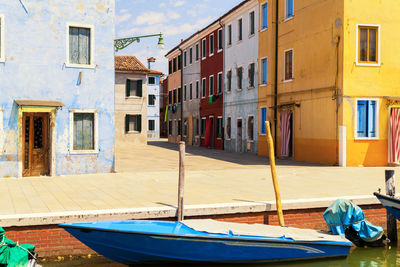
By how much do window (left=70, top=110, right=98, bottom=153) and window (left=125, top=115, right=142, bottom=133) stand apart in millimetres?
19612

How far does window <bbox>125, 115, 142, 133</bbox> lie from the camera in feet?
116

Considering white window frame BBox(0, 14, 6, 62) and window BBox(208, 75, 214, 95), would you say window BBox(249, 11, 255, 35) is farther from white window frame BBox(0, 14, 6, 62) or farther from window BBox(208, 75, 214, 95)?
white window frame BBox(0, 14, 6, 62)

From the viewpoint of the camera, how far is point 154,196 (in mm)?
10273

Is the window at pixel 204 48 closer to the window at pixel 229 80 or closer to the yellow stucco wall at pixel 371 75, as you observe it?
the window at pixel 229 80

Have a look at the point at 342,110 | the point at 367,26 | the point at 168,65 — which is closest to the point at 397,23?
the point at 367,26

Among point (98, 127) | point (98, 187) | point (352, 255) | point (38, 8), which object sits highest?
point (38, 8)

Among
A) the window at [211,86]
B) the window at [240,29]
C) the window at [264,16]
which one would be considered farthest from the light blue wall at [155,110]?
the window at [264,16]

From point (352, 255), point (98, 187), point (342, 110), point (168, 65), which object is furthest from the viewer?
point (168, 65)

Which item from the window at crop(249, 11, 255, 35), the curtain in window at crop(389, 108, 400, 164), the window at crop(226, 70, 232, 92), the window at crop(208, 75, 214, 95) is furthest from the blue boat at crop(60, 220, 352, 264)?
the window at crop(208, 75, 214, 95)

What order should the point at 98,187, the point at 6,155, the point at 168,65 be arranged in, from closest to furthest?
the point at 98,187
the point at 6,155
the point at 168,65

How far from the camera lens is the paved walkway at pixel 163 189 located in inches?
356

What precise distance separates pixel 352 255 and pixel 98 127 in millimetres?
9876

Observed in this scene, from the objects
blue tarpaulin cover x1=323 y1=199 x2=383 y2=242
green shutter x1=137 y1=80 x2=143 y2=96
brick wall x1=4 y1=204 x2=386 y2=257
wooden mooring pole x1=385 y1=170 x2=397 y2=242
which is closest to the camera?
brick wall x1=4 y1=204 x2=386 y2=257

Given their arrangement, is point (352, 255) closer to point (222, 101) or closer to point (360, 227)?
point (360, 227)
